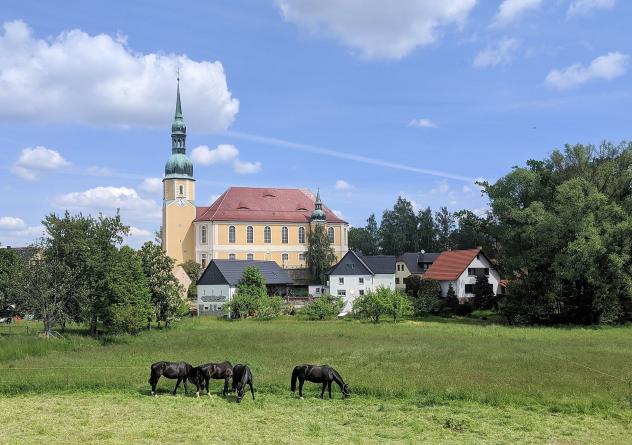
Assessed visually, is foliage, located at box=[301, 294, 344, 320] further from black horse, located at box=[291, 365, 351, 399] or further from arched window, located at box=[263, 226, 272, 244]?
arched window, located at box=[263, 226, 272, 244]

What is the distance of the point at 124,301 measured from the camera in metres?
37.1

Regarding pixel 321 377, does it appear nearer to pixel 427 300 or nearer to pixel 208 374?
pixel 208 374

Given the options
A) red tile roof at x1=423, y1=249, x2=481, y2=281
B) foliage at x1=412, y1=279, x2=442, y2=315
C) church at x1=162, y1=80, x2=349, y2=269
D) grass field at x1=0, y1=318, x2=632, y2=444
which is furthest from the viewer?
church at x1=162, y1=80, x2=349, y2=269

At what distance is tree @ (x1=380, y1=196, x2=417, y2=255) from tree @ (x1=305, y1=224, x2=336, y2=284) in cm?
4256

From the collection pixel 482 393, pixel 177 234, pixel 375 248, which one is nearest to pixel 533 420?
pixel 482 393

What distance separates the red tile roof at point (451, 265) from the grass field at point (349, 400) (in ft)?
137

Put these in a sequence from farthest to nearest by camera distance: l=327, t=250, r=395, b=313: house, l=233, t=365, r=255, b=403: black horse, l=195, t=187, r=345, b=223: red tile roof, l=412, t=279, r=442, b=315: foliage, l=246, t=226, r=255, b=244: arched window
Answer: l=195, t=187, r=345, b=223: red tile roof
l=246, t=226, r=255, b=244: arched window
l=327, t=250, r=395, b=313: house
l=412, t=279, r=442, b=315: foliage
l=233, t=365, r=255, b=403: black horse

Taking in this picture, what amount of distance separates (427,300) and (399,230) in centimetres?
7600

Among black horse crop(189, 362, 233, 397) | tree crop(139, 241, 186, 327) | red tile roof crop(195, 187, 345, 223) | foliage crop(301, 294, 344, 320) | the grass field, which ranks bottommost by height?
the grass field

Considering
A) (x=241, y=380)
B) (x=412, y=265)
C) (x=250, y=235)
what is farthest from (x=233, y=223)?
(x=241, y=380)

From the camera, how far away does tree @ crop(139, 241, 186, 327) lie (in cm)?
4441

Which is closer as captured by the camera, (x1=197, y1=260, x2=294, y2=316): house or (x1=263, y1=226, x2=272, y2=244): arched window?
(x1=197, y1=260, x2=294, y2=316): house

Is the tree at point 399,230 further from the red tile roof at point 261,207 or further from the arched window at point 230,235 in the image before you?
the arched window at point 230,235

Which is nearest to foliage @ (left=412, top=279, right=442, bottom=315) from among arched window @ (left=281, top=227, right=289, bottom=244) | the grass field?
the grass field
